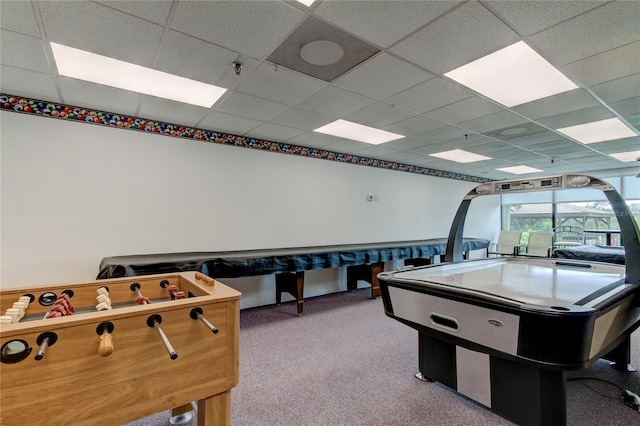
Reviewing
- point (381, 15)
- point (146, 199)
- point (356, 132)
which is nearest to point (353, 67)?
point (381, 15)

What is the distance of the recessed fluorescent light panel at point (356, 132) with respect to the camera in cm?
392

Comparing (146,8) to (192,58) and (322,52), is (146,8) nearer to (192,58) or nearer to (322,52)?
(192,58)

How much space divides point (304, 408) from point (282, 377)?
17.9 inches

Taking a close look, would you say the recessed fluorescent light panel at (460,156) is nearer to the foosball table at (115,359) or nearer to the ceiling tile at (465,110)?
the ceiling tile at (465,110)

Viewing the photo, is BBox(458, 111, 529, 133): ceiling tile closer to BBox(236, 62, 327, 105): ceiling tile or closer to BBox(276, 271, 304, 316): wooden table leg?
BBox(236, 62, 327, 105): ceiling tile

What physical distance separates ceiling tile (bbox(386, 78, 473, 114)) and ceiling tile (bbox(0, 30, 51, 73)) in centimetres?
278

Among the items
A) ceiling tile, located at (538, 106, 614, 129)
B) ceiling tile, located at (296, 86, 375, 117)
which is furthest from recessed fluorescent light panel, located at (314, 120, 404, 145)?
ceiling tile, located at (538, 106, 614, 129)

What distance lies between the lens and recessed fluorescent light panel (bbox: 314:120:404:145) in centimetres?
392

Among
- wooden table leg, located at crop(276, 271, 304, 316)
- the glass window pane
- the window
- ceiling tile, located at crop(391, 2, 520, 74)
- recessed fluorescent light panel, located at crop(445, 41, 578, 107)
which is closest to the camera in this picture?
ceiling tile, located at crop(391, 2, 520, 74)

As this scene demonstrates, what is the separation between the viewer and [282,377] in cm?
246

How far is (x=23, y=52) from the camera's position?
2166 mm

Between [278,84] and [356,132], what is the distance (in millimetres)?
1750

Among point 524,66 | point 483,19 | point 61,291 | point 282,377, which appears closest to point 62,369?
point 61,291

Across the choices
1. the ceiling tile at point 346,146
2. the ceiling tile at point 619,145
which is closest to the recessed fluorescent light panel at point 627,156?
the ceiling tile at point 619,145
